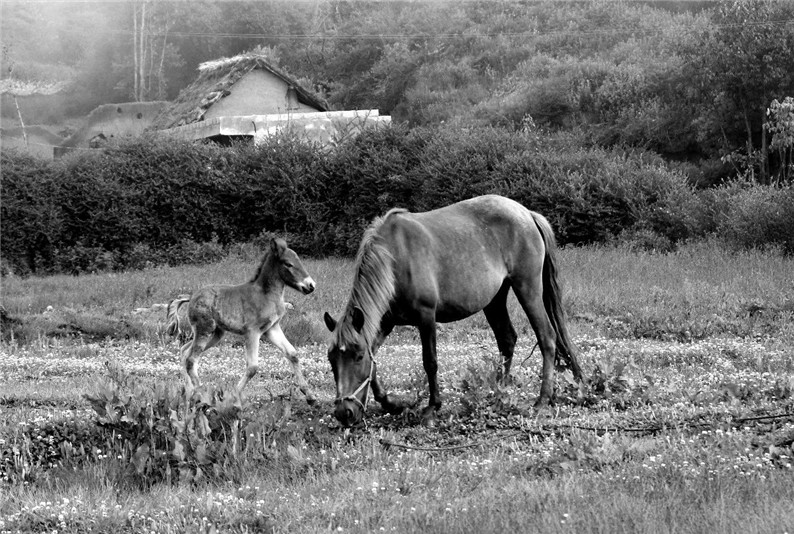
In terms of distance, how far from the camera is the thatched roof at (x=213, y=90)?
42719mm

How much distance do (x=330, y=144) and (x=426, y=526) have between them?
29912mm

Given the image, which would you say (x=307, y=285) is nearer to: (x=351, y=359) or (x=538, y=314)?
(x=351, y=359)

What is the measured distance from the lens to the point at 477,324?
18391 mm

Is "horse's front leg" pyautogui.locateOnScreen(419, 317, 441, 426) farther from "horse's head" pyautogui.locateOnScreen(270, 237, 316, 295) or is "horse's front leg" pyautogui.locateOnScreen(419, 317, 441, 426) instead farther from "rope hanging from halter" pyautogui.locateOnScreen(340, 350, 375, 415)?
"horse's head" pyautogui.locateOnScreen(270, 237, 316, 295)

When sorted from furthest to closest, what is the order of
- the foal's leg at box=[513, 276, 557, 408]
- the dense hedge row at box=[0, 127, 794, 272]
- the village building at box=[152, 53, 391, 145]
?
the village building at box=[152, 53, 391, 145], the dense hedge row at box=[0, 127, 794, 272], the foal's leg at box=[513, 276, 557, 408]

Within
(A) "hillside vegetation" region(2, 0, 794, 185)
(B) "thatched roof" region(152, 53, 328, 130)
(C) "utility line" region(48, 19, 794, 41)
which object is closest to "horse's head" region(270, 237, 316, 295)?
(A) "hillside vegetation" region(2, 0, 794, 185)

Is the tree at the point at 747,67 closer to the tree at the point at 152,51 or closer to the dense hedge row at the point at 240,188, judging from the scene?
the dense hedge row at the point at 240,188

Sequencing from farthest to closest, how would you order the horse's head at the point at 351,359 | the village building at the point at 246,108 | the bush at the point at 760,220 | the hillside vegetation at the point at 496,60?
the village building at the point at 246,108 < the hillside vegetation at the point at 496,60 < the bush at the point at 760,220 < the horse's head at the point at 351,359

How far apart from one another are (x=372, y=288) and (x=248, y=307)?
2.84 meters

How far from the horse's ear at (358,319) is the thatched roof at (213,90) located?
3489cm

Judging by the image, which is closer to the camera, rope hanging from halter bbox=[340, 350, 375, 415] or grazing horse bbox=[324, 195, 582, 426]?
rope hanging from halter bbox=[340, 350, 375, 415]

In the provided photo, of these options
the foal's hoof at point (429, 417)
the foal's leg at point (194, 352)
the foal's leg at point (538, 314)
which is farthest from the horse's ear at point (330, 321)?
the foal's leg at point (194, 352)

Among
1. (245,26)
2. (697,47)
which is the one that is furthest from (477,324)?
(245,26)

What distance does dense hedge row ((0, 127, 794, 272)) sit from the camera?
1230 inches
